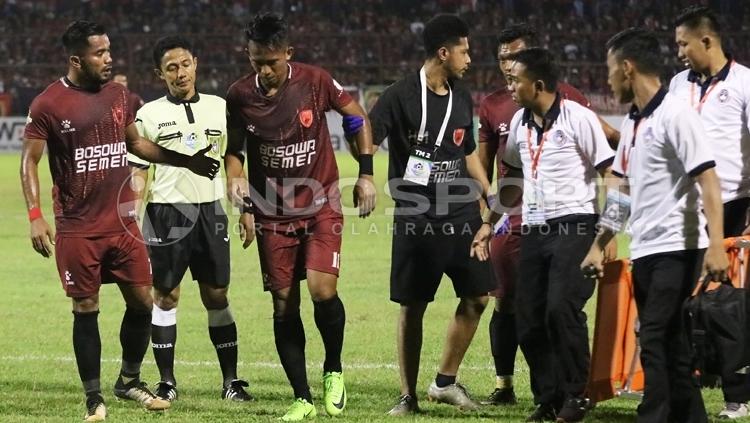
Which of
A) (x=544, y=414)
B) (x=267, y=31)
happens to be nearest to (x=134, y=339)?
(x=267, y=31)

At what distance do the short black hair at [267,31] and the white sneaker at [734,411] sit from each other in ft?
10.9

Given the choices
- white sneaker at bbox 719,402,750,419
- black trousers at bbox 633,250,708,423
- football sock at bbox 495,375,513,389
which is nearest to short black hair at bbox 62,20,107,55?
football sock at bbox 495,375,513,389

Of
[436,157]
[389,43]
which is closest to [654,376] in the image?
[436,157]

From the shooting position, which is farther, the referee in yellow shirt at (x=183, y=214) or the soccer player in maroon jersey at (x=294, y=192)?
the referee in yellow shirt at (x=183, y=214)

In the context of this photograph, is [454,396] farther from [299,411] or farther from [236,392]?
[236,392]

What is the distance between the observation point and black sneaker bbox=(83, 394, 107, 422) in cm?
729

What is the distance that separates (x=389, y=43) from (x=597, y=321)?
3782cm

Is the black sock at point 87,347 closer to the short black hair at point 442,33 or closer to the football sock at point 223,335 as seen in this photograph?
the football sock at point 223,335

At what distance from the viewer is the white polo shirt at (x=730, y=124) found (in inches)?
301

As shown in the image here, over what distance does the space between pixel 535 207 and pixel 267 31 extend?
1.87 metres

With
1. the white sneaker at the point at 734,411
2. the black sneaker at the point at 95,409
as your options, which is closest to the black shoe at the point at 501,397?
the white sneaker at the point at 734,411

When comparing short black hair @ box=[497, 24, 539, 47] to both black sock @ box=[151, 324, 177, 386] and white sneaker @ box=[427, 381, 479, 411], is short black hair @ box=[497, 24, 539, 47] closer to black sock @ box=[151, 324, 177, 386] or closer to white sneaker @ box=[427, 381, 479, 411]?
white sneaker @ box=[427, 381, 479, 411]

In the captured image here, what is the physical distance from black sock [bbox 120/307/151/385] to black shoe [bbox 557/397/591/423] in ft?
9.17

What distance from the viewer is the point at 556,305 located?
700 centimetres
